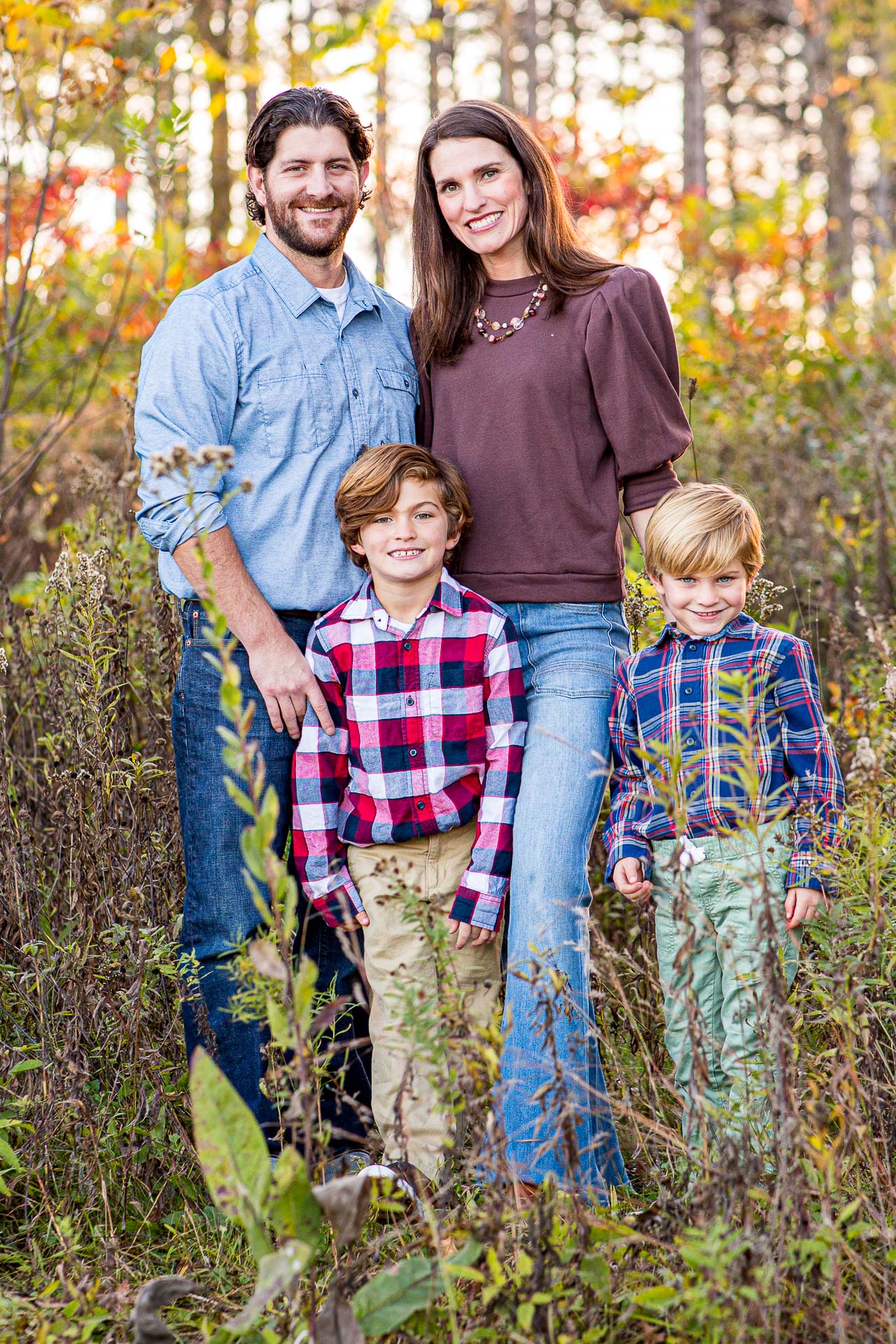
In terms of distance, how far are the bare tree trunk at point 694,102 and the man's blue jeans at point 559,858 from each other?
42.8 feet

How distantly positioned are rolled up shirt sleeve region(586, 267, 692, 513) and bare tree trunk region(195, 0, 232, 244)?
665 centimetres

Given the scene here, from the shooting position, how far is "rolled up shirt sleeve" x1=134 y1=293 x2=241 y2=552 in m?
2.70

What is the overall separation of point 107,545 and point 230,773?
3.60 feet

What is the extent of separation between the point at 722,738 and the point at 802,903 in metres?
0.37

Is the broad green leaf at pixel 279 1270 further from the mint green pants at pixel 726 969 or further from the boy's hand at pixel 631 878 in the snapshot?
the boy's hand at pixel 631 878

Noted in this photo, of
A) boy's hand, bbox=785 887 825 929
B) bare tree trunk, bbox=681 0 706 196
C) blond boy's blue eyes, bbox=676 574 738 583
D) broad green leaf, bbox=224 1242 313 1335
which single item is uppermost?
bare tree trunk, bbox=681 0 706 196

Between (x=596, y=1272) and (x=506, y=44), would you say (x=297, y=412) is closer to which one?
(x=596, y=1272)

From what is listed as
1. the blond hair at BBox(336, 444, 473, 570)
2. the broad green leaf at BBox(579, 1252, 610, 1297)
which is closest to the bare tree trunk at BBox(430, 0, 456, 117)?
the blond hair at BBox(336, 444, 473, 570)

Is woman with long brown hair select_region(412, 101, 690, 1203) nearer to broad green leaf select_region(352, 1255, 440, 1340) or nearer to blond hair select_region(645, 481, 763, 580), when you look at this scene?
blond hair select_region(645, 481, 763, 580)

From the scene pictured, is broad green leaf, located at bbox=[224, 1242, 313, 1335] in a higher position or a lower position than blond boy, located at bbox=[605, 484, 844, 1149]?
lower

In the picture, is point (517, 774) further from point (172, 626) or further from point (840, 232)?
point (840, 232)

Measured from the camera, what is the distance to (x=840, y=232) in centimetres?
1345

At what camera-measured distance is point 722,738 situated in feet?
8.49

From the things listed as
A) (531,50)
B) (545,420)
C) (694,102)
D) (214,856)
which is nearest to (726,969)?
(214,856)
